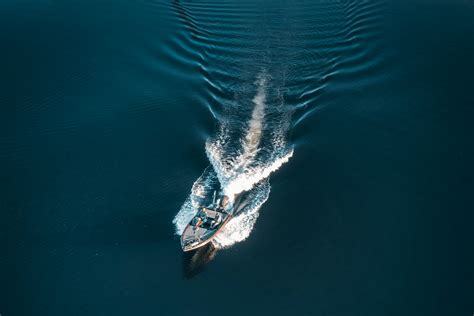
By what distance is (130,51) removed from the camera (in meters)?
64.8

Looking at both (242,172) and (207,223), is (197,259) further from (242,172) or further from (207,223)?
(242,172)

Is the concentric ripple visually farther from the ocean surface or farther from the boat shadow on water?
the boat shadow on water

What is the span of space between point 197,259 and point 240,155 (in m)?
12.3

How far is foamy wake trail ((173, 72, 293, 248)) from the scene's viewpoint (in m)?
45.7

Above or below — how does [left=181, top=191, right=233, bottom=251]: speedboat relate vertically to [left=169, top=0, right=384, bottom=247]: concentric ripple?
below

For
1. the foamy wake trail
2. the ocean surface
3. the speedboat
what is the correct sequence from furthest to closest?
the foamy wake trail
the speedboat
the ocean surface

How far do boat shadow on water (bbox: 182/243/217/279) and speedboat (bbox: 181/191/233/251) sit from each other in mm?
926

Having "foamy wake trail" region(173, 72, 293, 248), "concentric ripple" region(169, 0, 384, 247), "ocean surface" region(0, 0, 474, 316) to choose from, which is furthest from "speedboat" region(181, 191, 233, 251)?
"ocean surface" region(0, 0, 474, 316)

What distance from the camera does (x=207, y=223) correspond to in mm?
44719

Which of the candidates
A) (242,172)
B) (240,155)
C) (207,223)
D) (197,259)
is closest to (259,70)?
(240,155)

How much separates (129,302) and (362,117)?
3260 cm

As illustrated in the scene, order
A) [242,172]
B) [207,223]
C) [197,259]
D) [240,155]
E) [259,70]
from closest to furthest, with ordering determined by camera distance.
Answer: [197,259] < [207,223] < [242,172] < [240,155] < [259,70]

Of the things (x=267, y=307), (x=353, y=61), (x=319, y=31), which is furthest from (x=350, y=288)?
(x=319, y=31)

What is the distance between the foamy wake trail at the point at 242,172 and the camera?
4569 cm
